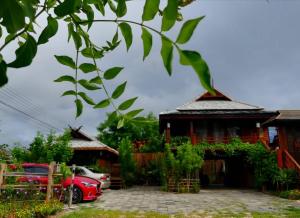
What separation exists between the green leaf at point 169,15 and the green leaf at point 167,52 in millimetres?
21

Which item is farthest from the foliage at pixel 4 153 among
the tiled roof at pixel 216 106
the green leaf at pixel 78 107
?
the green leaf at pixel 78 107

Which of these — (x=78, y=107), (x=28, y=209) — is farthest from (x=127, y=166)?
(x=78, y=107)

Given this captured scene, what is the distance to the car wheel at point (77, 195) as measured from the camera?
40.7 ft

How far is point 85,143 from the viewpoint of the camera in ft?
78.8

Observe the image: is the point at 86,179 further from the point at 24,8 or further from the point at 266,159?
the point at 24,8

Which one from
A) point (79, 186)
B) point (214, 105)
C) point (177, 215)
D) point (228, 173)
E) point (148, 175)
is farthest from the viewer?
point (148, 175)

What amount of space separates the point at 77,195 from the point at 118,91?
1243 centimetres

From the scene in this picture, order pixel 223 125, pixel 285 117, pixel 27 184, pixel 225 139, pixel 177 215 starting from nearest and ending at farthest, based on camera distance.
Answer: pixel 177 215
pixel 27 184
pixel 285 117
pixel 225 139
pixel 223 125

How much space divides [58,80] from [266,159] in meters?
16.7

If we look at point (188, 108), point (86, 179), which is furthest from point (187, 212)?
point (188, 108)

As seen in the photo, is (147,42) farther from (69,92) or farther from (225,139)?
(225,139)

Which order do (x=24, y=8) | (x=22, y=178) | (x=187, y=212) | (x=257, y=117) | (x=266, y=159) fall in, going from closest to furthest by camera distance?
(x=24, y=8), (x=187, y=212), (x=22, y=178), (x=266, y=159), (x=257, y=117)

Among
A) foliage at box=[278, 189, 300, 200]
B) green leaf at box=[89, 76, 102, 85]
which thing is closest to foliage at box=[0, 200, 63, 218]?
green leaf at box=[89, 76, 102, 85]

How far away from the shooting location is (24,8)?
0.45 metres
